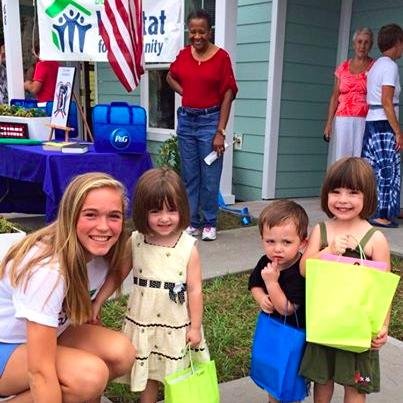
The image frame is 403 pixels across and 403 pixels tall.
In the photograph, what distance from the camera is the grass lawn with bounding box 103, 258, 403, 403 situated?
8.08 feet

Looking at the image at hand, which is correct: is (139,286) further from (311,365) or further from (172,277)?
(311,365)

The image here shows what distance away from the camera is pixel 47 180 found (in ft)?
12.3

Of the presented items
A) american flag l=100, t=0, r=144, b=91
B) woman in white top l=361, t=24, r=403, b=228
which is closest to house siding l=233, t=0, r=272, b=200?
woman in white top l=361, t=24, r=403, b=228

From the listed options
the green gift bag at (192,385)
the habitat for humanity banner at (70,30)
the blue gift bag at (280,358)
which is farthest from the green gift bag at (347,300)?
the habitat for humanity banner at (70,30)

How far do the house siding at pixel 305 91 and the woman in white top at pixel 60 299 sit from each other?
406cm

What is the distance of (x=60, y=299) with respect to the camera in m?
1.70

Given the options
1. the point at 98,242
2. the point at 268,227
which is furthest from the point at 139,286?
the point at 268,227

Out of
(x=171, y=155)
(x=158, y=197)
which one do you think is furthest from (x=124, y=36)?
(x=158, y=197)

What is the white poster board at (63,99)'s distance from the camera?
170 inches

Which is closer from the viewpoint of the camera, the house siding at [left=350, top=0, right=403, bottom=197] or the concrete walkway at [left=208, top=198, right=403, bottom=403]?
the concrete walkway at [left=208, top=198, right=403, bottom=403]

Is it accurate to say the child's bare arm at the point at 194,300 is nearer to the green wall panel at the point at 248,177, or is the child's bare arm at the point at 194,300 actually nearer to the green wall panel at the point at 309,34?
the green wall panel at the point at 248,177

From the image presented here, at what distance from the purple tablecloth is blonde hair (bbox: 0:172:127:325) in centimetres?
202

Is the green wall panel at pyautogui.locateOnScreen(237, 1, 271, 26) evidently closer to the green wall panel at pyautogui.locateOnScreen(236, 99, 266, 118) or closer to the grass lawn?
the green wall panel at pyautogui.locateOnScreen(236, 99, 266, 118)

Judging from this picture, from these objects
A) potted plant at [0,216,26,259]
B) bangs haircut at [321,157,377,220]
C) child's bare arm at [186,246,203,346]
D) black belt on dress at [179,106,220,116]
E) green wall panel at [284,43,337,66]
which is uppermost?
green wall panel at [284,43,337,66]
